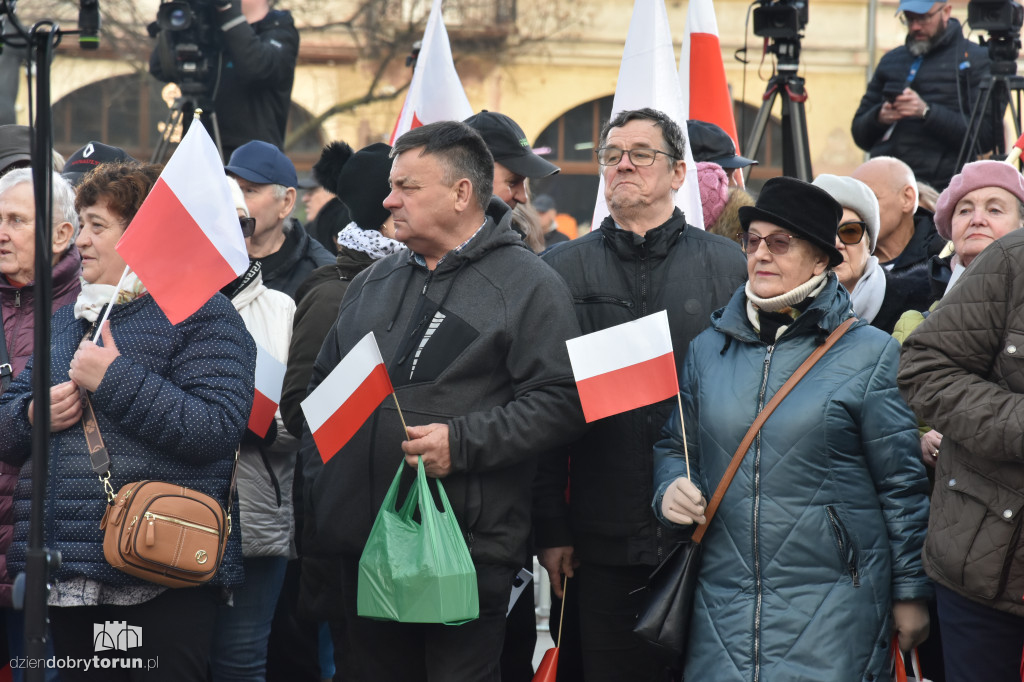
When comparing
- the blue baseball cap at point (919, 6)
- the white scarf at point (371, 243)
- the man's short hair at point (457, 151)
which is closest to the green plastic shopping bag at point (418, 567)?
the man's short hair at point (457, 151)

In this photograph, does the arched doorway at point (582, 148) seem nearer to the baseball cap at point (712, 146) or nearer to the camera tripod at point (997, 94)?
the camera tripod at point (997, 94)

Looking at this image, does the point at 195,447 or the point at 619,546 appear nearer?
the point at 195,447

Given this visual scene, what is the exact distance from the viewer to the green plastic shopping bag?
3193mm

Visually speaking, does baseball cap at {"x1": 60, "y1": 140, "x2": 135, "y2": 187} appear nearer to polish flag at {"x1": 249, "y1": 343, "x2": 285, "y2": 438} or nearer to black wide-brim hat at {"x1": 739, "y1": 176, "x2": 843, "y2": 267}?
polish flag at {"x1": 249, "y1": 343, "x2": 285, "y2": 438}

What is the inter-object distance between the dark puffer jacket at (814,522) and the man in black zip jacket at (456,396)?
0.54 metres

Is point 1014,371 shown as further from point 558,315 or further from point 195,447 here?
point 195,447

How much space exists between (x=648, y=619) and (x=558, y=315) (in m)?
0.87

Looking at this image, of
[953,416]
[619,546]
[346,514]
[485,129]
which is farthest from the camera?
[485,129]

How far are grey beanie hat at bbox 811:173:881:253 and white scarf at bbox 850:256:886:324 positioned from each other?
0.13 m

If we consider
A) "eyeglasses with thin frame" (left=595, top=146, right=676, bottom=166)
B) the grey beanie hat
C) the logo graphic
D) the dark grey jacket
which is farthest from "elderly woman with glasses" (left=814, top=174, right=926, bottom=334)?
the logo graphic

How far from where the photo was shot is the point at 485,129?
14.7 feet

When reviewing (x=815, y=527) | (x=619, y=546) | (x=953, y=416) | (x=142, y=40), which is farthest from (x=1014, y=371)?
(x=142, y=40)

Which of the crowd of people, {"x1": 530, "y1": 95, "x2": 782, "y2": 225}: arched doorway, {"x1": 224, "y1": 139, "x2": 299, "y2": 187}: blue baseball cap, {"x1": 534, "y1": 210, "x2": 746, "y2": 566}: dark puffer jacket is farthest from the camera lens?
{"x1": 530, "y1": 95, "x2": 782, "y2": 225}: arched doorway

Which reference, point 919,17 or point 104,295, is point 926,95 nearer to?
point 919,17
